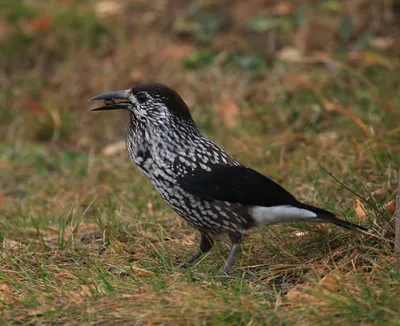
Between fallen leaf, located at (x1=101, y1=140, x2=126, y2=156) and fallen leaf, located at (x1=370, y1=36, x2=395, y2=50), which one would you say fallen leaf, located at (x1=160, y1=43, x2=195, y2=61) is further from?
fallen leaf, located at (x1=370, y1=36, x2=395, y2=50)

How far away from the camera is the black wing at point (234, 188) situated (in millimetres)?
4281

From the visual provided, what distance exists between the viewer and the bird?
4.29 meters

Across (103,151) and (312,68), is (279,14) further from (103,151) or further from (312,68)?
(103,151)

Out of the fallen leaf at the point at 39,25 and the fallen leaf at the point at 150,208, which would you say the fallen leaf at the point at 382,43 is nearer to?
the fallen leaf at the point at 150,208

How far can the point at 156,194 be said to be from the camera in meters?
5.75

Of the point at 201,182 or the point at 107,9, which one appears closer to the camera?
the point at 201,182

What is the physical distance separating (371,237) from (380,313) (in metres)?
0.95

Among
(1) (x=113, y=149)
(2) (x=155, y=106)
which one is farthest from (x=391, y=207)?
(1) (x=113, y=149)

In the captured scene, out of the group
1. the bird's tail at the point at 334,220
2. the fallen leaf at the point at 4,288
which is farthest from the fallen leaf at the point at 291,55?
the fallen leaf at the point at 4,288

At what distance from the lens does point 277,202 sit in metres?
4.28

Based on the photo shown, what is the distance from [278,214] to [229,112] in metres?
3.25

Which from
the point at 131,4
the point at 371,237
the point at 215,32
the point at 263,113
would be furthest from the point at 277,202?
the point at 131,4

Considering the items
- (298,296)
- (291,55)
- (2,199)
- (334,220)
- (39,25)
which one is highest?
(39,25)

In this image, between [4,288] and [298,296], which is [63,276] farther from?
[298,296]
